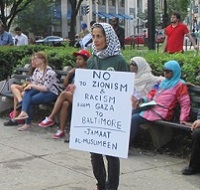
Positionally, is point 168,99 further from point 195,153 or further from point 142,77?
point 195,153

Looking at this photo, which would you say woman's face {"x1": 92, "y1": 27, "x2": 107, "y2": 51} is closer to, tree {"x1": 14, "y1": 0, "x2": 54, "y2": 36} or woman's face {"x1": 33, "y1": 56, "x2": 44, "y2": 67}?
woman's face {"x1": 33, "y1": 56, "x2": 44, "y2": 67}

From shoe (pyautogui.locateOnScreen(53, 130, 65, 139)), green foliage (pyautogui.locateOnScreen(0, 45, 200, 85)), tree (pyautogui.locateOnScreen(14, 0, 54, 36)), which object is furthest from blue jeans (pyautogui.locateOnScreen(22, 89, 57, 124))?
tree (pyautogui.locateOnScreen(14, 0, 54, 36))

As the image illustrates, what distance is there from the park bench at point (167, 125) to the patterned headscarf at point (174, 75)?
8.1 inches

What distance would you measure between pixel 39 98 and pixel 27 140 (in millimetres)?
945

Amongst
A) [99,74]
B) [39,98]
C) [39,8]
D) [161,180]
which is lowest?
[161,180]

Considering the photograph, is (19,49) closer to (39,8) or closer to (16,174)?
(16,174)

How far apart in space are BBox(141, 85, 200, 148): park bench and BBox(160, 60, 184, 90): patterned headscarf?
206mm

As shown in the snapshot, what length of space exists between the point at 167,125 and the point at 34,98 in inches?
109


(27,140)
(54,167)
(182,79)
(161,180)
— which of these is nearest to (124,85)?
(161,180)

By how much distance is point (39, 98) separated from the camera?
8.45 metres

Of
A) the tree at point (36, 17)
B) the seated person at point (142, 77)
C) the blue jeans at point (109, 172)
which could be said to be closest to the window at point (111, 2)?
the tree at point (36, 17)

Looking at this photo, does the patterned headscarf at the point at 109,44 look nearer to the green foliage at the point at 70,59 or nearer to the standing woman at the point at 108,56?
the standing woman at the point at 108,56

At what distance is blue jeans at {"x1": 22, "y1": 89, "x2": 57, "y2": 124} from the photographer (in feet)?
27.7

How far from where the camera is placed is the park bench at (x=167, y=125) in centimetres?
656
